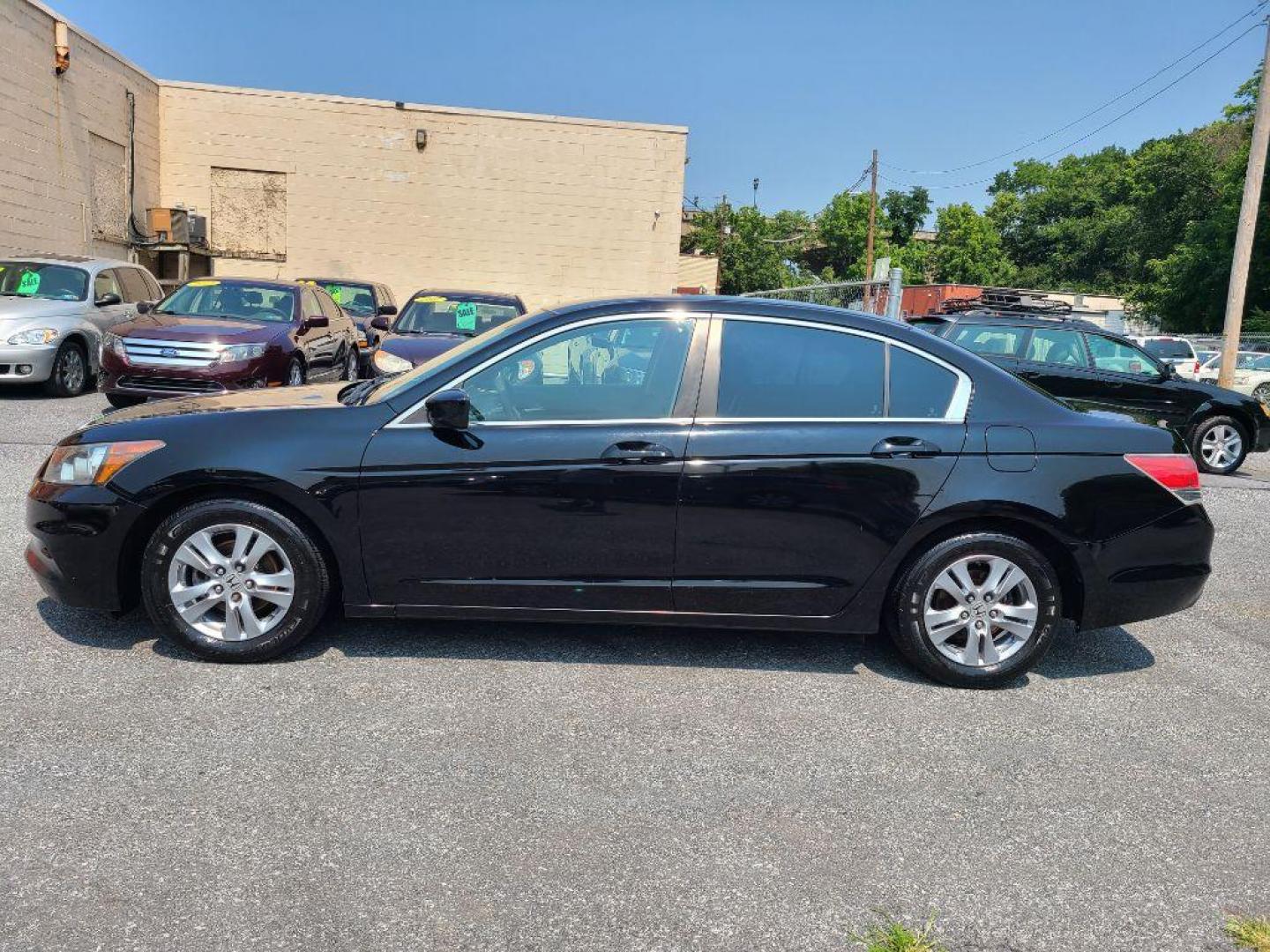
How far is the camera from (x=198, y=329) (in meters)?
9.85

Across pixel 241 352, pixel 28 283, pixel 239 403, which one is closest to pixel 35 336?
pixel 28 283

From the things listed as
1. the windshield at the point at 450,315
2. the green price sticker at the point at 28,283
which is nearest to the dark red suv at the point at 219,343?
the windshield at the point at 450,315

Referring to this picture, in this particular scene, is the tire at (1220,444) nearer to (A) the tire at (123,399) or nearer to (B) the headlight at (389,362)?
(B) the headlight at (389,362)

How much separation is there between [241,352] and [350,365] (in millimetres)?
3487

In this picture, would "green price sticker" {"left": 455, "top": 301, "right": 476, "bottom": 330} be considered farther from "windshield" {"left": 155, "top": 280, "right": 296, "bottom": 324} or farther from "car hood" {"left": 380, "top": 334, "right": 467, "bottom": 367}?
"windshield" {"left": 155, "top": 280, "right": 296, "bottom": 324}

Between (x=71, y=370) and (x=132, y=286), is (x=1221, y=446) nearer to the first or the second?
(x=71, y=370)

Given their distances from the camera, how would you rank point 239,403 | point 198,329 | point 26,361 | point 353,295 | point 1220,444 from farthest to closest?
point 353,295 → point 1220,444 → point 26,361 → point 198,329 → point 239,403

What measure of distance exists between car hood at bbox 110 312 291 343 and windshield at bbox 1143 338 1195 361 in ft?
74.0

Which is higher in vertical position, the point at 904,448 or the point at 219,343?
the point at 219,343

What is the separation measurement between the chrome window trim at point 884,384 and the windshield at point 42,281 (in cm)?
1057

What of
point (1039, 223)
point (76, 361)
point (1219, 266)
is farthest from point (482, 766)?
point (1039, 223)

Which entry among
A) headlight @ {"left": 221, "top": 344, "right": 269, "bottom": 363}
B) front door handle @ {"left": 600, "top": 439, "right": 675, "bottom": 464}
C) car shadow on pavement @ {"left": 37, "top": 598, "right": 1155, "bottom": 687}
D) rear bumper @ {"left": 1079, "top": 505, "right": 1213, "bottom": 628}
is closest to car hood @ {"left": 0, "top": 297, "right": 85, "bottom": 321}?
headlight @ {"left": 221, "top": 344, "right": 269, "bottom": 363}

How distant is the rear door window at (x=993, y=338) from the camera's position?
10922 millimetres

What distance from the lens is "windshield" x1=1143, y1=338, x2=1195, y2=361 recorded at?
25422 millimetres
